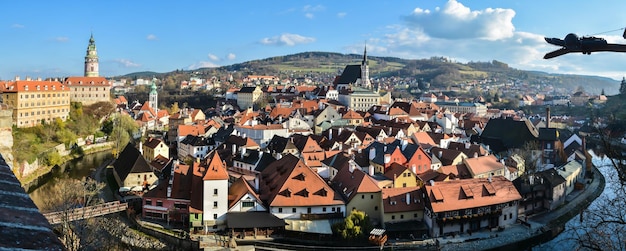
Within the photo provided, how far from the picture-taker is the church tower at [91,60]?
60438 millimetres

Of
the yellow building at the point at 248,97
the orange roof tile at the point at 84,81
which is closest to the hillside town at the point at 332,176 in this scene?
the orange roof tile at the point at 84,81

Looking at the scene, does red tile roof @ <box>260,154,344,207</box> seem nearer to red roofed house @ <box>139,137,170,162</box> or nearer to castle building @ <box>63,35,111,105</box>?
red roofed house @ <box>139,137,170,162</box>

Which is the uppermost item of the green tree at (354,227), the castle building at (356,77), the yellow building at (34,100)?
the castle building at (356,77)

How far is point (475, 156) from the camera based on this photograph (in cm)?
2584

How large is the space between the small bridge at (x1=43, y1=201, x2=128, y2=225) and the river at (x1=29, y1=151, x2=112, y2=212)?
4467 mm

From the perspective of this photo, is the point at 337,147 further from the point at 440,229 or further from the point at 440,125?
the point at 440,125

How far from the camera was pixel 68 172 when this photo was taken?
30.6 m

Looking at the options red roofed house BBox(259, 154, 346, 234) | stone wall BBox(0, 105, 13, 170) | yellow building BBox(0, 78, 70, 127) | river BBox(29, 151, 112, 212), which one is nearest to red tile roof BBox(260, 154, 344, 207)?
red roofed house BBox(259, 154, 346, 234)

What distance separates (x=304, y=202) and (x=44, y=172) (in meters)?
20.0

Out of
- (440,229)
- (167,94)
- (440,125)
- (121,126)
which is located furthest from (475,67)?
(440,229)

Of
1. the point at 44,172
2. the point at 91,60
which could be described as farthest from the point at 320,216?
the point at 91,60

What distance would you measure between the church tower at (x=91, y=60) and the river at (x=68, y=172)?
85.0 feet

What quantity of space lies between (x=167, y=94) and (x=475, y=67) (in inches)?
5016

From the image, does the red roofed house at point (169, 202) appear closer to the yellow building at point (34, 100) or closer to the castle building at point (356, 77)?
the yellow building at point (34, 100)
